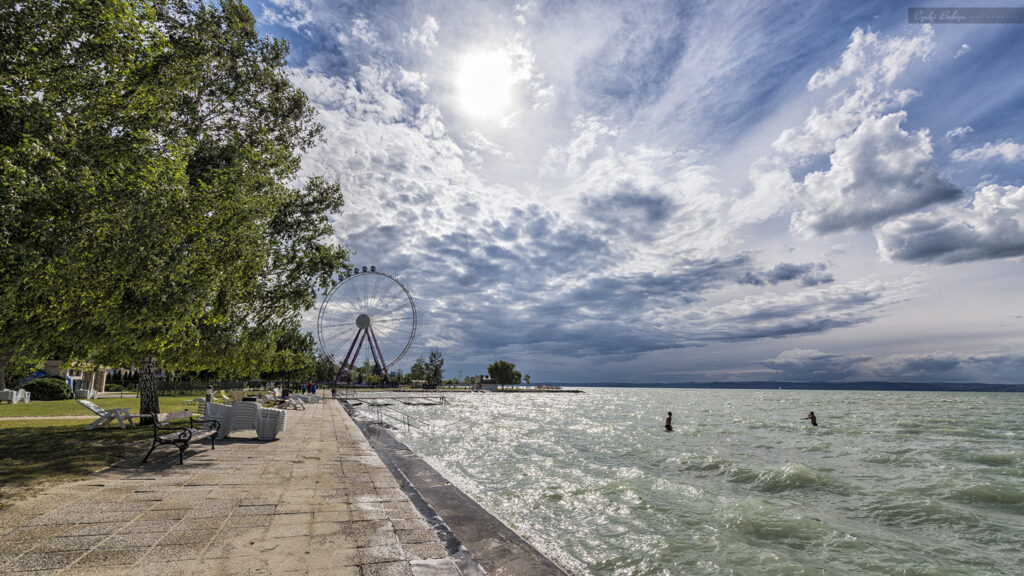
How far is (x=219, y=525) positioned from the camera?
19.4 ft

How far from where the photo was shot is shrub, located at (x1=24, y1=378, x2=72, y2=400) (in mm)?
29219

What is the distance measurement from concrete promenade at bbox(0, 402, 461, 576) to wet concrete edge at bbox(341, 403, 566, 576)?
217mm

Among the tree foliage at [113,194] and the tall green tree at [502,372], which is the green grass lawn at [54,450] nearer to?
the tree foliage at [113,194]

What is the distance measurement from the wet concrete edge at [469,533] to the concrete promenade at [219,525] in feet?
0.71

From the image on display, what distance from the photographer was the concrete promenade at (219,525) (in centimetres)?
473

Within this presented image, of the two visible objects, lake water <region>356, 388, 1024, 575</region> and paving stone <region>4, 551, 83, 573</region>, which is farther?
lake water <region>356, 388, 1024, 575</region>

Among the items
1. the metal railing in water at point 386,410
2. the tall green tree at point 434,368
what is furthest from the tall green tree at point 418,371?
the metal railing in water at point 386,410

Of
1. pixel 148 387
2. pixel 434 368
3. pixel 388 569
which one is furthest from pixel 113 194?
pixel 434 368

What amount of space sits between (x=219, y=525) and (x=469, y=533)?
10.4ft

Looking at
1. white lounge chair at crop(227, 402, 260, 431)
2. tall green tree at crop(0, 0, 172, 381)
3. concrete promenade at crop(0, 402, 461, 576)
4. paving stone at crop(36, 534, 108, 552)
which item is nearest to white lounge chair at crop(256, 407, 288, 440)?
white lounge chair at crop(227, 402, 260, 431)

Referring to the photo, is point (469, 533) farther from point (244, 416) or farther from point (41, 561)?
point (244, 416)

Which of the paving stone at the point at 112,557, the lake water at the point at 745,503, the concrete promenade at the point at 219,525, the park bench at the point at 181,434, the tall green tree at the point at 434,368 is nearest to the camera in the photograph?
the paving stone at the point at 112,557

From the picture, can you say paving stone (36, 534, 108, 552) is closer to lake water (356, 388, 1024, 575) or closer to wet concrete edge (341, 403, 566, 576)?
wet concrete edge (341, 403, 566, 576)

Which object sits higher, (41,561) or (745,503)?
(41,561)
